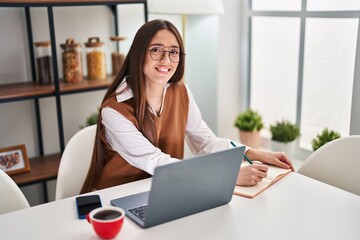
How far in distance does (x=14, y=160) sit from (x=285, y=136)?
1410 mm

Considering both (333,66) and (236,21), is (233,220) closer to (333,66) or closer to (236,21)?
(333,66)

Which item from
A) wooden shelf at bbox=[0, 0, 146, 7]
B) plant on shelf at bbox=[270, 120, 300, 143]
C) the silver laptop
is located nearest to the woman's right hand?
the silver laptop

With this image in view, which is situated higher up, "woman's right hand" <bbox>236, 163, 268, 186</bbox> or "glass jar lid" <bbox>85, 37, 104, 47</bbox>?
"glass jar lid" <bbox>85, 37, 104, 47</bbox>

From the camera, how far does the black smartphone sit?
1.43m

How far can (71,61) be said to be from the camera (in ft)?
8.43

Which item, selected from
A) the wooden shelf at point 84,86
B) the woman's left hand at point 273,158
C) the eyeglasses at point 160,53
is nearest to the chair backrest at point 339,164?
the woman's left hand at point 273,158

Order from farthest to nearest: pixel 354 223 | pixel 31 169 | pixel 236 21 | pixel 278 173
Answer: pixel 236 21
pixel 31 169
pixel 278 173
pixel 354 223

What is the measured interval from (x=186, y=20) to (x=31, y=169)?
1.32m

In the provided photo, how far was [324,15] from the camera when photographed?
2.55 m

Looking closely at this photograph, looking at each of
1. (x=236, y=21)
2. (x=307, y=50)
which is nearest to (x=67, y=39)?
(x=236, y=21)

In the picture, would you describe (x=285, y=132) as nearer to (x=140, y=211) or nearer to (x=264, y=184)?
(x=264, y=184)

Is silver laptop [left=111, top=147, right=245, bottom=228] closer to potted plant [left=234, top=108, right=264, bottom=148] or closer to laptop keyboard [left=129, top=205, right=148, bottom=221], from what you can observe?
laptop keyboard [left=129, top=205, right=148, bottom=221]

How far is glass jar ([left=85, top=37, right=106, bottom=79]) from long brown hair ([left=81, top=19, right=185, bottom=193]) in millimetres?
836

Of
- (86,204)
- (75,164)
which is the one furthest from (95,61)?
(86,204)
